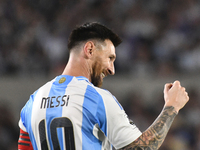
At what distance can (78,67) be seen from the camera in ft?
6.11

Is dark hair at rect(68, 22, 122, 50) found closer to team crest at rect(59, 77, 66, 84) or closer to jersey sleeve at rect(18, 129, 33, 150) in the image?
team crest at rect(59, 77, 66, 84)

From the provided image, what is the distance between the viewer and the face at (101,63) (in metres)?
1.90

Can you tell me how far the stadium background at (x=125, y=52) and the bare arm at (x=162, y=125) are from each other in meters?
3.82

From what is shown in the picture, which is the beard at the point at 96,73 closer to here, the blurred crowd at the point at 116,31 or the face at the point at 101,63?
the face at the point at 101,63

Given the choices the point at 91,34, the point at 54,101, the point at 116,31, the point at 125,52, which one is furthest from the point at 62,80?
the point at 116,31

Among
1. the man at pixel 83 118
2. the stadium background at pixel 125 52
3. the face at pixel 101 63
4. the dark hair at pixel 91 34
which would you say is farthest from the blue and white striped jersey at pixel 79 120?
the stadium background at pixel 125 52

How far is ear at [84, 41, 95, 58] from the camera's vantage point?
6.19ft

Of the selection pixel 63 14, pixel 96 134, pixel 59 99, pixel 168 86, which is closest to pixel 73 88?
pixel 59 99

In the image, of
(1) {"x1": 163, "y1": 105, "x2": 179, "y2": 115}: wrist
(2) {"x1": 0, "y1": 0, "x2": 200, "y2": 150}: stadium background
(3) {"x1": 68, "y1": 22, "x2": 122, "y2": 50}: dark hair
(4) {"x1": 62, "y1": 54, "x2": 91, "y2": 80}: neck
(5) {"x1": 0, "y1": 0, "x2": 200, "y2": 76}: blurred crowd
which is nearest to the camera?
(1) {"x1": 163, "y1": 105, "x2": 179, "y2": 115}: wrist

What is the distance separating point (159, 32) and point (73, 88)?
4753 millimetres

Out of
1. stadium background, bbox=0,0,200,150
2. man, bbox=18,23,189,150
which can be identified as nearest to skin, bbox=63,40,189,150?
man, bbox=18,23,189,150

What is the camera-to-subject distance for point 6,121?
218 inches

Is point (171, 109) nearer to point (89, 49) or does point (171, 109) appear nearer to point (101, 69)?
point (101, 69)

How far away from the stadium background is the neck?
3.80m
